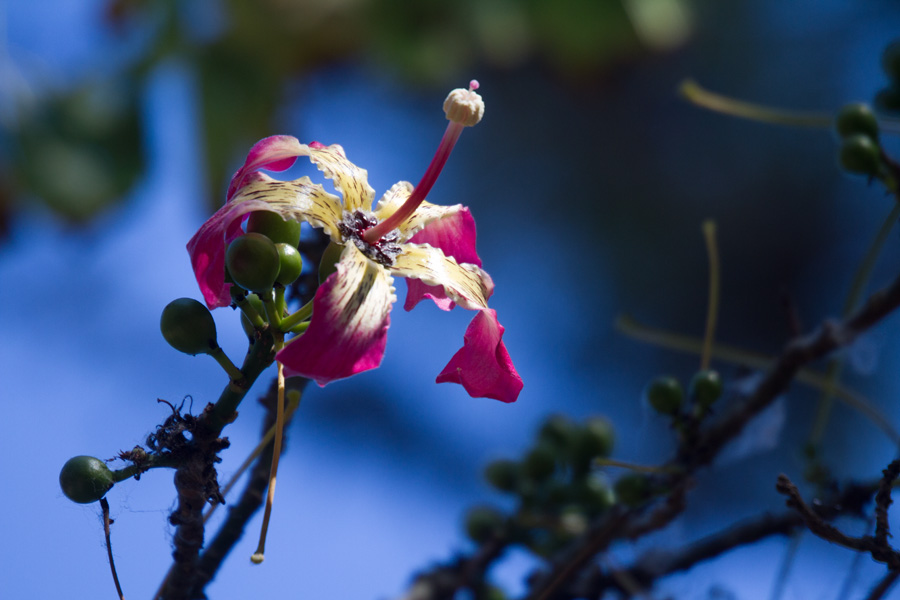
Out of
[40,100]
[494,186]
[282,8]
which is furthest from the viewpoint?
[494,186]

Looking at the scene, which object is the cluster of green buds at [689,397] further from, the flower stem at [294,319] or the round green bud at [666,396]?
the flower stem at [294,319]

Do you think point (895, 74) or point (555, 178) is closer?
point (895, 74)

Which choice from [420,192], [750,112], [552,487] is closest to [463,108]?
[420,192]

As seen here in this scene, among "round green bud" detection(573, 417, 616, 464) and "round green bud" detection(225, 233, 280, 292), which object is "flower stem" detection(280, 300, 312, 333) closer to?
"round green bud" detection(225, 233, 280, 292)

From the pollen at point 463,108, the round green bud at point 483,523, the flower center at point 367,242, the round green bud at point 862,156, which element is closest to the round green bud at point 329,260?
the flower center at point 367,242

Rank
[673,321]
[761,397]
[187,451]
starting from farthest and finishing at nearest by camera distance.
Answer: [673,321] < [761,397] < [187,451]

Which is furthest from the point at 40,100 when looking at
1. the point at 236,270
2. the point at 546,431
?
the point at 236,270

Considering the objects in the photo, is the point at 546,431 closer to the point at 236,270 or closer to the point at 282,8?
the point at 236,270
